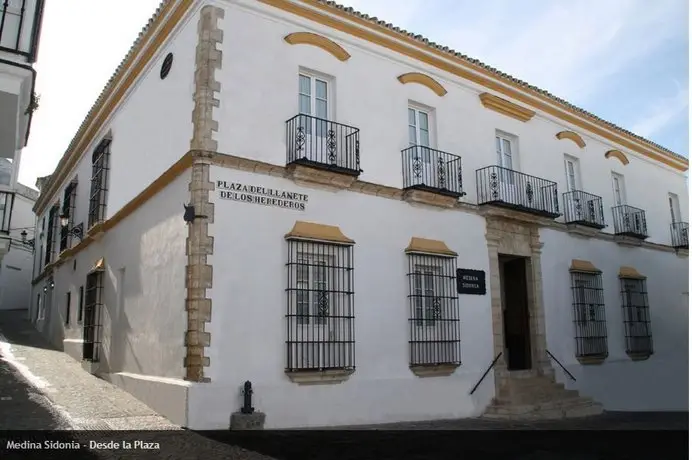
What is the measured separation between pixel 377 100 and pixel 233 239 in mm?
3672

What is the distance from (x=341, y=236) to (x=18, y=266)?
21290mm

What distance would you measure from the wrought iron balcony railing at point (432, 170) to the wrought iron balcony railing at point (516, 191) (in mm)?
684

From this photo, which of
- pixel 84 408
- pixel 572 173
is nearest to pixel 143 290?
pixel 84 408

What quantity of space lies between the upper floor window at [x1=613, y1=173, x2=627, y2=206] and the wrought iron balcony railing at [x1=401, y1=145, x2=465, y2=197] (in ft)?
20.8

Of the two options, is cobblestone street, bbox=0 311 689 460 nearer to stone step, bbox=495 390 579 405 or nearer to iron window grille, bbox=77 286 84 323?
stone step, bbox=495 390 579 405

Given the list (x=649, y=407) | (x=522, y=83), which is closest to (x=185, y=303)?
(x=522, y=83)

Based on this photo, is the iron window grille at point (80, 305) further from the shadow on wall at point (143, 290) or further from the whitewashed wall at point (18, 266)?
the whitewashed wall at point (18, 266)

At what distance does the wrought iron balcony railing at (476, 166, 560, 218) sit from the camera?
11.0 meters

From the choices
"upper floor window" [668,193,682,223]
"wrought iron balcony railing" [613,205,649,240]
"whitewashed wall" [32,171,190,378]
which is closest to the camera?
"whitewashed wall" [32,171,190,378]

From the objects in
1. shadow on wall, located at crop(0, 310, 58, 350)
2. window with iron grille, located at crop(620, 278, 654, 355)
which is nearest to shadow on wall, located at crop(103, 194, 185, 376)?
shadow on wall, located at crop(0, 310, 58, 350)

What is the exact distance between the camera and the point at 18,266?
976 inches

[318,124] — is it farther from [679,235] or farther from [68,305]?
[679,235]

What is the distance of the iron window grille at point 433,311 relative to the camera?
30.6ft

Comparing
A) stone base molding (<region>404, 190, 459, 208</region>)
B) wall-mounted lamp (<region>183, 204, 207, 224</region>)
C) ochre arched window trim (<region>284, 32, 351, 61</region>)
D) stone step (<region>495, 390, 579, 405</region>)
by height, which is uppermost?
ochre arched window trim (<region>284, 32, 351, 61</region>)
